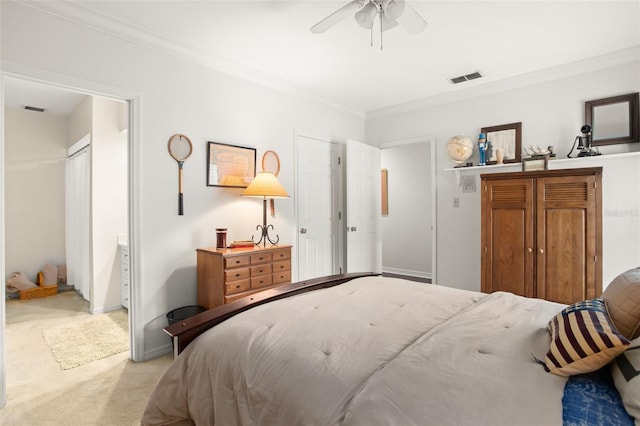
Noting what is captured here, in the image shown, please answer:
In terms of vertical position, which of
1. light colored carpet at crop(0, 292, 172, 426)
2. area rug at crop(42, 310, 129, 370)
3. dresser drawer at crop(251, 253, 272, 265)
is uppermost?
dresser drawer at crop(251, 253, 272, 265)

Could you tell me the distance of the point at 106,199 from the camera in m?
4.14

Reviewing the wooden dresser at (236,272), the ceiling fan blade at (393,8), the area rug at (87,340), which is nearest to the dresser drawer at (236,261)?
the wooden dresser at (236,272)

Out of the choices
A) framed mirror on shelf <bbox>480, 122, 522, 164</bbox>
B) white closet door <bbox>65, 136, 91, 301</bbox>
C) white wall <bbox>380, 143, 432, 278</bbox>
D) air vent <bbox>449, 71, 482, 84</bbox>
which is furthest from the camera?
white wall <bbox>380, 143, 432, 278</bbox>

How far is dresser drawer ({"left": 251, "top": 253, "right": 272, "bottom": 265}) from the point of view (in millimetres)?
3057

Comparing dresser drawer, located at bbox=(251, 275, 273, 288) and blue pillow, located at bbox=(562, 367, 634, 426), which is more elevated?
blue pillow, located at bbox=(562, 367, 634, 426)

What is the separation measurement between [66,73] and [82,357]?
219 cm

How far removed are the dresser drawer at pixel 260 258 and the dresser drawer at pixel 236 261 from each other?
0.05 metres

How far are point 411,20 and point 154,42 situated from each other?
6.67 feet

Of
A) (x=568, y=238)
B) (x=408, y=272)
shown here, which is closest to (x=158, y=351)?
(x=568, y=238)

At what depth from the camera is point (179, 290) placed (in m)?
3.04

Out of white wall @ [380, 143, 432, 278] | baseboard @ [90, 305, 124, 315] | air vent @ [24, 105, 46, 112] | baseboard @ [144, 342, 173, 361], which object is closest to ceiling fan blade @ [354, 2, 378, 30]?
baseboard @ [144, 342, 173, 361]

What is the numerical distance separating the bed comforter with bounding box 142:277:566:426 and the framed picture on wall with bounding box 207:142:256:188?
5.87ft

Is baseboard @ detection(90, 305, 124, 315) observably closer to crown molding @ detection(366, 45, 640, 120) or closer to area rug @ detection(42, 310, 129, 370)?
area rug @ detection(42, 310, 129, 370)

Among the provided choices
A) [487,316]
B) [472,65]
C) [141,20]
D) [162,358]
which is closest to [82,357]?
[162,358]
